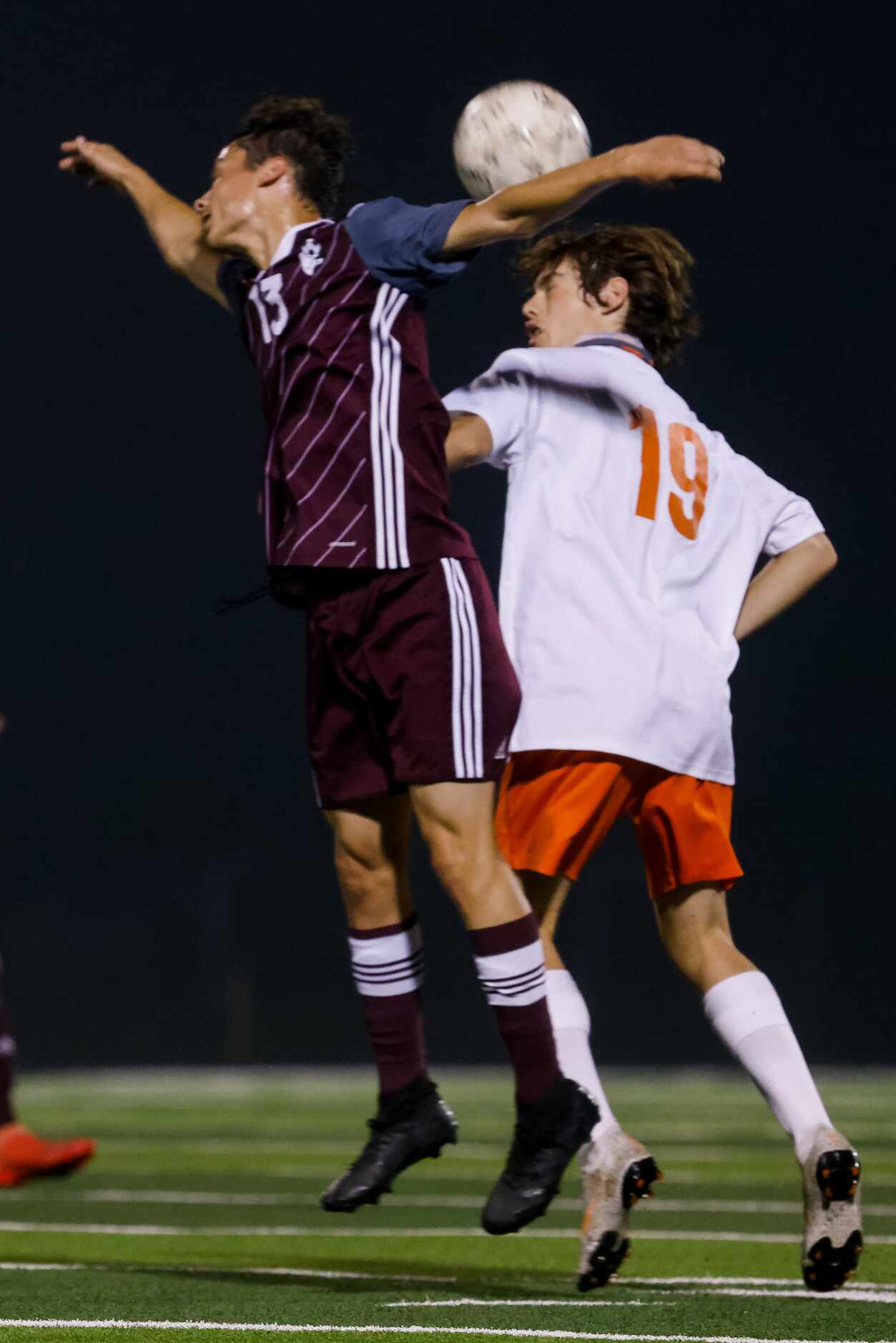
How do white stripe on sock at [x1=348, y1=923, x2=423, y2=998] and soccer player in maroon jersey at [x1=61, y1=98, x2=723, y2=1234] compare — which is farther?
white stripe on sock at [x1=348, y1=923, x2=423, y2=998]

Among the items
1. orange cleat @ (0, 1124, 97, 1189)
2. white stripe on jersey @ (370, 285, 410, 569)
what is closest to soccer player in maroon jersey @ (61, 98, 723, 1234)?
white stripe on jersey @ (370, 285, 410, 569)

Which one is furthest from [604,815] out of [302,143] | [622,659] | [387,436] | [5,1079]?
[5,1079]

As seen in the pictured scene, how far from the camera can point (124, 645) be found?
13969 millimetres

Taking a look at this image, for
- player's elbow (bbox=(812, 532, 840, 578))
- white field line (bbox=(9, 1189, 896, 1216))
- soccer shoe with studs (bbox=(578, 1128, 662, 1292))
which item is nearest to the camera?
soccer shoe with studs (bbox=(578, 1128, 662, 1292))

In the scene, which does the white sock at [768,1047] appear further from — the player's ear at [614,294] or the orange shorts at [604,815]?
the player's ear at [614,294]

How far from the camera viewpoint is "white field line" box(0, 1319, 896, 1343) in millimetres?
2725

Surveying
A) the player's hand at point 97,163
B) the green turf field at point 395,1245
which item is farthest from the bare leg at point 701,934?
the player's hand at point 97,163

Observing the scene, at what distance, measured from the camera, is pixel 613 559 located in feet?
11.6

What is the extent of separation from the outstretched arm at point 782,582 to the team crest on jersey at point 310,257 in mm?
1028

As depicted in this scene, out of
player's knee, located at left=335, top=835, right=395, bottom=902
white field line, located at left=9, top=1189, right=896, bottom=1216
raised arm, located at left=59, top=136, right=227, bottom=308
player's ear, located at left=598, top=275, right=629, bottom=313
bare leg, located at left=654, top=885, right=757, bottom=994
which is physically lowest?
white field line, located at left=9, top=1189, right=896, bottom=1216

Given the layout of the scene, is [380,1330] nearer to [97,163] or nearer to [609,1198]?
[609,1198]

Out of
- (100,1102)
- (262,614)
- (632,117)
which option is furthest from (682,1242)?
(632,117)

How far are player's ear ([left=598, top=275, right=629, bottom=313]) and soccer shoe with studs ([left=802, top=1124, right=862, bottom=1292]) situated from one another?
1.56 metres

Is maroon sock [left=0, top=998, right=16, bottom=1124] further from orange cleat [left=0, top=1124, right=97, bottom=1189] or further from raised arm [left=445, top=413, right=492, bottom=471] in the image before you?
raised arm [left=445, top=413, right=492, bottom=471]
